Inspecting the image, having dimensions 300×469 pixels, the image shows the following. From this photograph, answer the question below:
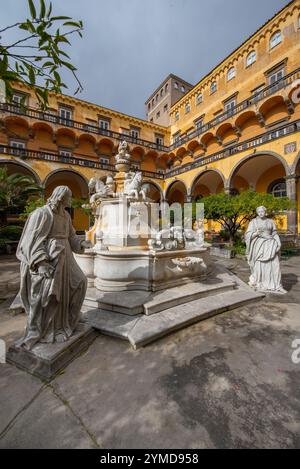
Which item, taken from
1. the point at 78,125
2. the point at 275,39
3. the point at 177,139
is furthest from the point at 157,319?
the point at 177,139

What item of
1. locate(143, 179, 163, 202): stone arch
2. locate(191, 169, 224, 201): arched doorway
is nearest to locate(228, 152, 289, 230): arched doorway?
locate(191, 169, 224, 201): arched doorway

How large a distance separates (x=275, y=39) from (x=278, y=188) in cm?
1237

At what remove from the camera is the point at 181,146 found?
79.1ft

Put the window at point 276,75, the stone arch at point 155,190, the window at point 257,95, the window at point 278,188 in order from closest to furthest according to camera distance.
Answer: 1. the window at point 276,75
2. the window at point 257,95
3. the window at point 278,188
4. the stone arch at point 155,190

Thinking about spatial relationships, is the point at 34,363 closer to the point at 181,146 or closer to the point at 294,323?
the point at 294,323

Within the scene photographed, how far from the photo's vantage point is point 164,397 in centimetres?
195

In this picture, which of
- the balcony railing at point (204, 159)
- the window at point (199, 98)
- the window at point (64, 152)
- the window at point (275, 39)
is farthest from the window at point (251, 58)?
the window at point (64, 152)

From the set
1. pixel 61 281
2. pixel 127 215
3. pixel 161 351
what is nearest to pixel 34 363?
pixel 61 281

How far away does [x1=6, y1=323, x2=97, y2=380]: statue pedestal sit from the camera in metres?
2.17

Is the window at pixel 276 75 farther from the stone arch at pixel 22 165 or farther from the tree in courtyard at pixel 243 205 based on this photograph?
the stone arch at pixel 22 165

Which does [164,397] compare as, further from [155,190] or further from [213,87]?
[213,87]

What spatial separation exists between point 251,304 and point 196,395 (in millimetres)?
2905

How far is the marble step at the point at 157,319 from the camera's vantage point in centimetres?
285

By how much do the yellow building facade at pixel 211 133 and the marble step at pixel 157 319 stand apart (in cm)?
1229
